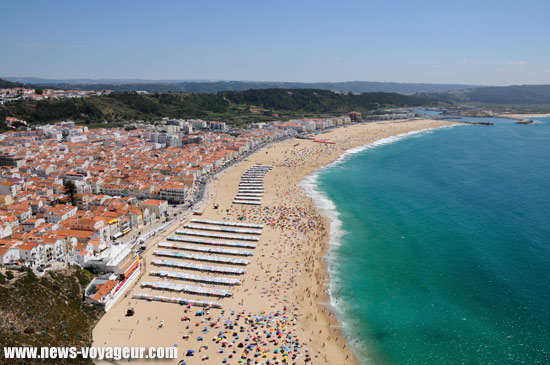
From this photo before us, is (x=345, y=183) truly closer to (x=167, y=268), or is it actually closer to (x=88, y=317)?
(x=167, y=268)

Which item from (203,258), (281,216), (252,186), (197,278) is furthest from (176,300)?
(252,186)

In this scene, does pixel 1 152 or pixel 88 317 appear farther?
pixel 1 152

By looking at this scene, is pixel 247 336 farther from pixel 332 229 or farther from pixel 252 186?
pixel 252 186

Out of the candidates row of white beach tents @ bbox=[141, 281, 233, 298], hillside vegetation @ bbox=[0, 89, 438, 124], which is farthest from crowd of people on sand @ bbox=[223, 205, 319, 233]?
hillside vegetation @ bbox=[0, 89, 438, 124]

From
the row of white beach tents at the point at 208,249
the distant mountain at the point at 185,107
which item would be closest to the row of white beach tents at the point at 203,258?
the row of white beach tents at the point at 208,249

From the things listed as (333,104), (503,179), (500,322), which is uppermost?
(333,104)

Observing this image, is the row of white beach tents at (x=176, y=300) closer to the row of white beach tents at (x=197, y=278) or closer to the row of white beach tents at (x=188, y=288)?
the row of white beach tents at (x=188, y=288)

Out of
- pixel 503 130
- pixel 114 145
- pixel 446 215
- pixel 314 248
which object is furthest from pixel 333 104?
pixel 314 248

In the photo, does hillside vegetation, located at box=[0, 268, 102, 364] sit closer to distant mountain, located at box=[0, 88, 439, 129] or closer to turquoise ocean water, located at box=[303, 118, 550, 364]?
turquoise ocean water, located at box=[303, 118, 550, 364]

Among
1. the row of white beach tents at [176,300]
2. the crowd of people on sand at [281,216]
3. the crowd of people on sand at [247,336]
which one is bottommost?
the crowd of people on sand at [247,336]
